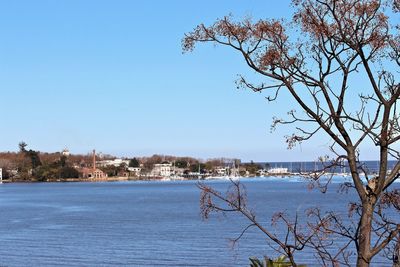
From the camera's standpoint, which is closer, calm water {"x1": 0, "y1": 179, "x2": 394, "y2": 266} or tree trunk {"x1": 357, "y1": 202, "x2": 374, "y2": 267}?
tree trunk {"x1": 357, "y1": 202, "x2": 374, "y2": 267}

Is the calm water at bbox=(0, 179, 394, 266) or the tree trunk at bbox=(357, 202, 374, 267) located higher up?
the tree trunk at bbox=(357, 202, 374, 267)

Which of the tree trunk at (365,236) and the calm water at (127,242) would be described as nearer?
the tree trunk at (365,236)

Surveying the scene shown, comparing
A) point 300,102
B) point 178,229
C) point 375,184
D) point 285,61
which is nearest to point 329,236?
point 375,184

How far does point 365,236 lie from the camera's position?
4965 millimetres

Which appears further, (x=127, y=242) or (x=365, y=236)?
(x=127, y=242)

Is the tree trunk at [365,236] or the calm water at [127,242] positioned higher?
the tree trunk at [365,236]

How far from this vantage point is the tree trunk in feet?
16.2

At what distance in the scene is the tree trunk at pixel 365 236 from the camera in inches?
194

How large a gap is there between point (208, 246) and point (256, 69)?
100ft

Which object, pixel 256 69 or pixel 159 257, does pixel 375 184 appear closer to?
pixel 256 69

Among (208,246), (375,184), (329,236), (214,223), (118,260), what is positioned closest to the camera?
(375,184)

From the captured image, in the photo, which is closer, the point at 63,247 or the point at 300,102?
the point at 300,102

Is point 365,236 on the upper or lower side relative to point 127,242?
upper

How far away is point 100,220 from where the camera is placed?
57.2 metres
